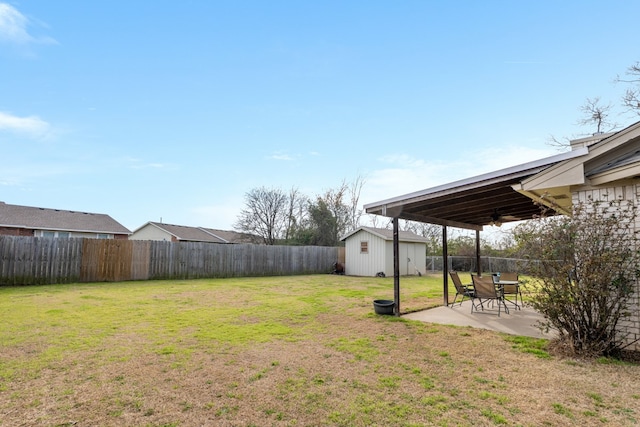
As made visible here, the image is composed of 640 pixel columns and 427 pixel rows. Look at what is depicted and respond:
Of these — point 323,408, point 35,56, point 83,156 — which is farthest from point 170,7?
point 323,408

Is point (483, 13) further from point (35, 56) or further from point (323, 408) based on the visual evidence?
point (35, 56)

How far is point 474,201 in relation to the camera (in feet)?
21.8

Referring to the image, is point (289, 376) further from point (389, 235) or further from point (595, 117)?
point (595, 117)

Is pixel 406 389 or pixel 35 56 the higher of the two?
pixel 35 56

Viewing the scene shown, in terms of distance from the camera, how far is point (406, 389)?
3.08 m

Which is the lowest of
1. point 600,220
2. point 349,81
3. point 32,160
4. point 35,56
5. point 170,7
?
point 600,220

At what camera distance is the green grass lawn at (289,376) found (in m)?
2.59

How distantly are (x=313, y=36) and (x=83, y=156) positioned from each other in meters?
10.6

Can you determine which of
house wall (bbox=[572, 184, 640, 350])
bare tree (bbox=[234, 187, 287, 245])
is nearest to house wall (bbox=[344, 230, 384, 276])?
bare tree (bbox=[234, 187, 287, 245])

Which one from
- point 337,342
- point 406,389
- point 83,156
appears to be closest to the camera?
point 406,389

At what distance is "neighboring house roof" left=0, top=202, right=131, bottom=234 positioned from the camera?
18906mm

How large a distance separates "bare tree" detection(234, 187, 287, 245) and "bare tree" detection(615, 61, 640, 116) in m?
20.3

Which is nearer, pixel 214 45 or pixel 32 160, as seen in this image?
pixel 214 45

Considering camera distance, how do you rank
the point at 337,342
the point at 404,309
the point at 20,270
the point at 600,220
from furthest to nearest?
the point at 20,270, the point at 404,309, the point at 337,342, the point at 600,220
